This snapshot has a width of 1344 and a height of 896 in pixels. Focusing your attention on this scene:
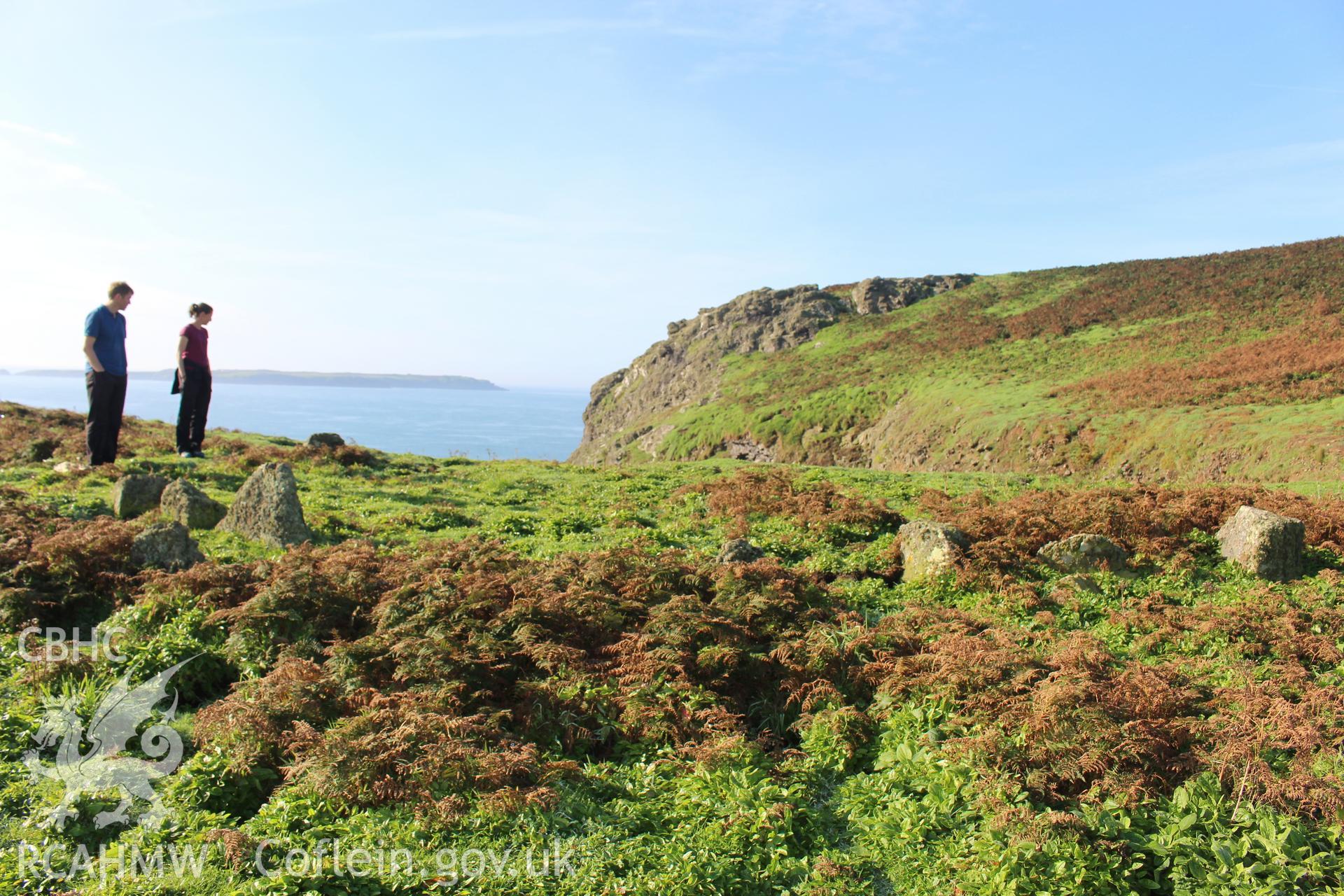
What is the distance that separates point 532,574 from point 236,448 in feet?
53.9

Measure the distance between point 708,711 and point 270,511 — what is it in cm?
906

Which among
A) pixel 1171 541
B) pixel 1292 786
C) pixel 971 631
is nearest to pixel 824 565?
pixel 971 631

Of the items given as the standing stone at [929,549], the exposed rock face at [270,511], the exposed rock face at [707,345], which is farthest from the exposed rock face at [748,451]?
the exposed rock face at [270,511]

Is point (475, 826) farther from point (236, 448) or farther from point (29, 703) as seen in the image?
point (236, 448)

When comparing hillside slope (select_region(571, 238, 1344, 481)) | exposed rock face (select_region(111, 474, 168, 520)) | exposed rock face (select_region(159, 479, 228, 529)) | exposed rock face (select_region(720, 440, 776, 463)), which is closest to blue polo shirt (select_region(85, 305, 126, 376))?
exposed rock face (select_region(111, 474, 168, 520))

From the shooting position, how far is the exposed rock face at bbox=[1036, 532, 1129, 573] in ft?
40.1

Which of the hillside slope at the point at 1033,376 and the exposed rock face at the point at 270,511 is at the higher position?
the hillside slope at the point at 1033,376

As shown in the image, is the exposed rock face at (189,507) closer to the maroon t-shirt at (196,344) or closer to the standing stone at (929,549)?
the maroon t-shirt at (196,344)

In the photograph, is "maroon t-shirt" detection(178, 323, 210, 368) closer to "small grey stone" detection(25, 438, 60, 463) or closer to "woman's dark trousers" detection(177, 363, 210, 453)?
"woman's dark trousers" detection(177, 363, 210, 453)

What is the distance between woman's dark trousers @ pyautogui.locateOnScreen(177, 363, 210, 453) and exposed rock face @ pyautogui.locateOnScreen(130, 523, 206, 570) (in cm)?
882

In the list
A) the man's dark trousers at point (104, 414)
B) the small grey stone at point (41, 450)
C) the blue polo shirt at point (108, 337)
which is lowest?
the small grey stone at point (41, 450)

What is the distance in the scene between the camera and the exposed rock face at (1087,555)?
40.1 feet

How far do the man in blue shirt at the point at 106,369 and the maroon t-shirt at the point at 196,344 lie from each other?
1637 millimetres

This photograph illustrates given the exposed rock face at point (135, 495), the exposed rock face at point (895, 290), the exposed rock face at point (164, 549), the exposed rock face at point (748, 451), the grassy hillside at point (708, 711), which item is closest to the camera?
the grassy hillside at point (708, 711)
